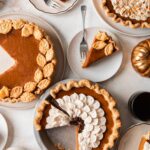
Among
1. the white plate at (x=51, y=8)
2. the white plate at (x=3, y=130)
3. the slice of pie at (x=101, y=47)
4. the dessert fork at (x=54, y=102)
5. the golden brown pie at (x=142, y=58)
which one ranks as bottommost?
the white plate at (x=3, y=130)

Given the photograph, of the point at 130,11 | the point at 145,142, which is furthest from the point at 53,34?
the point at 145,142

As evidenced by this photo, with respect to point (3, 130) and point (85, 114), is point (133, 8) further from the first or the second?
point (3, 130)

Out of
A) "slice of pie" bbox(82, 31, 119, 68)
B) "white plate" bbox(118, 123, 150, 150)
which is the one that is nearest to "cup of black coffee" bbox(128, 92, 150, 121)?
"white plate" bbox(118, 123, 150, 150)

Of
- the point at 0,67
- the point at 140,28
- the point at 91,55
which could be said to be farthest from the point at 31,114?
the point at 140,28

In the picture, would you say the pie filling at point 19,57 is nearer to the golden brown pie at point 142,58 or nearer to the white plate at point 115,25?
the white plate at point 115,25

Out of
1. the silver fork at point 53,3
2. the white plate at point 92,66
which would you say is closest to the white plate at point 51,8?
the silver fork at point 53,3

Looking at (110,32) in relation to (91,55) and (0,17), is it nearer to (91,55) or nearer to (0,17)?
(91,55)
